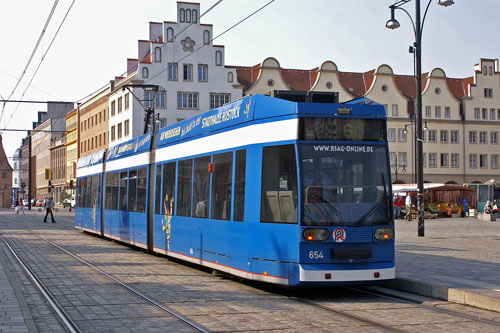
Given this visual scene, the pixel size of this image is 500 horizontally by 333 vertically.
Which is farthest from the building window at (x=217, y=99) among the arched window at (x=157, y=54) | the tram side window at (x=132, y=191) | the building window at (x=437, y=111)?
the tram side window at (x=132, y=191)

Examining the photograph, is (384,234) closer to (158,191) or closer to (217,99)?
(158,191)

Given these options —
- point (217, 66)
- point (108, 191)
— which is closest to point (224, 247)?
point (108, 191)

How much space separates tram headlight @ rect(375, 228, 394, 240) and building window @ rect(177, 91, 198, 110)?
59064mm

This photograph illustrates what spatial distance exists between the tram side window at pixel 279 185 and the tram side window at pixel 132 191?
9.08 m

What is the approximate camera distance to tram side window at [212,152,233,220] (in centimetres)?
1251

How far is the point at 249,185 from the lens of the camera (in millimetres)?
11617

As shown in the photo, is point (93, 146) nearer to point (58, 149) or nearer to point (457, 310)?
point (58, 149)

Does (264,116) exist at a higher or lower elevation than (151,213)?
higher

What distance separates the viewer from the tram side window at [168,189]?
52.5ft

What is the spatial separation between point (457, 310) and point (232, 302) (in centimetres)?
320

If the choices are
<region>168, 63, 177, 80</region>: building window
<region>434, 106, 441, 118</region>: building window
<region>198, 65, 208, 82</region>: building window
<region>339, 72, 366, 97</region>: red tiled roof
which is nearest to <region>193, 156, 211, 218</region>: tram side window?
<region>168, 63, 177, 80</region>: building window

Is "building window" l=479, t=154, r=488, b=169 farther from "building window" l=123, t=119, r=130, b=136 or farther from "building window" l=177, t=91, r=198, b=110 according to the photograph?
"building window" l=123, t=119, r=130, b=136

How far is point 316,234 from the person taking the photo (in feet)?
34.2

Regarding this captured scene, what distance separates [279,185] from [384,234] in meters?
1.79
